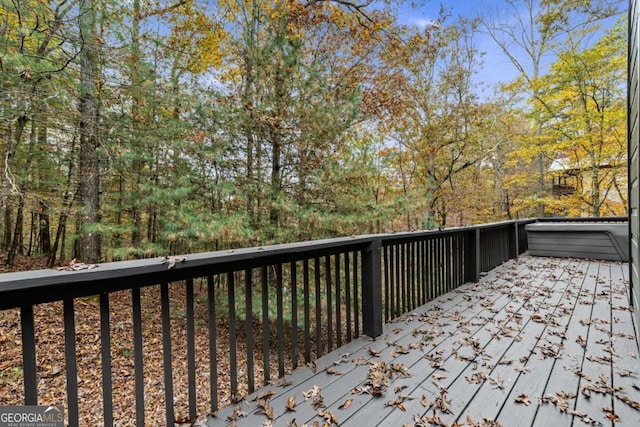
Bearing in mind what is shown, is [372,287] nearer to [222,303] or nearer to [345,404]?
[345,404]

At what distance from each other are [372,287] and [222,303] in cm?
379

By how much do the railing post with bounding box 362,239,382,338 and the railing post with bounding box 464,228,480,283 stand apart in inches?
98.7

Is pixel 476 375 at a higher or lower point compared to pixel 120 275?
lower

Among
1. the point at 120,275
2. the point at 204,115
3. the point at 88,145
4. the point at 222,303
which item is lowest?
the point at 222,303

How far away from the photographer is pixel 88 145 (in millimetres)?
4715

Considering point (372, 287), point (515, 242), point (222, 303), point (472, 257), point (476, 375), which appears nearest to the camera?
point (476, 375)

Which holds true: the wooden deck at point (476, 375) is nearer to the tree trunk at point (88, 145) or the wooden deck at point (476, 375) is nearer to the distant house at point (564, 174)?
the tree trunk at point (88, 145)

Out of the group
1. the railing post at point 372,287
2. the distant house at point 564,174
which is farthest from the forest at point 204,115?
the railing post at point 372,287

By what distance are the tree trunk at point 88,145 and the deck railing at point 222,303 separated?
1247 millimetres

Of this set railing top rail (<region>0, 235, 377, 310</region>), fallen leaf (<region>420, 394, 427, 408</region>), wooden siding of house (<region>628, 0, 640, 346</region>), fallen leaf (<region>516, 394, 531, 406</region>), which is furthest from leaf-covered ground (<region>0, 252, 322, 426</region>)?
wooden siding of house (<region>628, 0, 640, 346</region>)

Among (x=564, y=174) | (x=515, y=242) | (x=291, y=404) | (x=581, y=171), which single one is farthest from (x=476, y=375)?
(x=564, y=174)

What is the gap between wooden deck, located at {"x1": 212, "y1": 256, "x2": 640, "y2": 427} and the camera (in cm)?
163

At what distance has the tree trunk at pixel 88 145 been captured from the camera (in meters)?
4.07

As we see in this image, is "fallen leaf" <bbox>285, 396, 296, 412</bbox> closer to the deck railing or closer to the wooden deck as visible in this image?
the wooden deck
